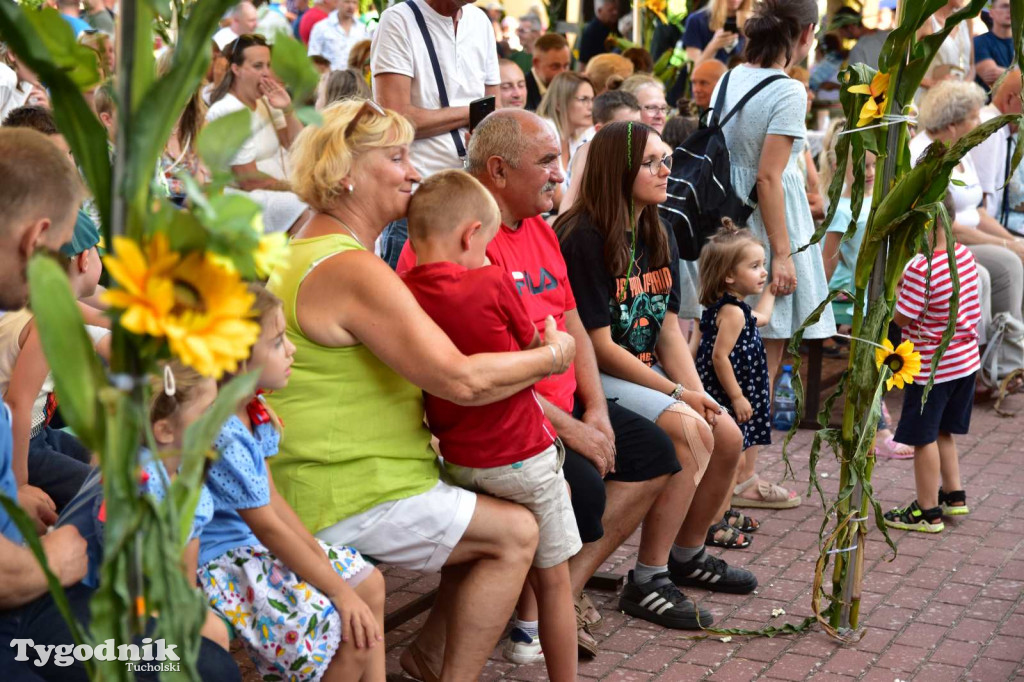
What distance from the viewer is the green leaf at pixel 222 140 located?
57.8 inches

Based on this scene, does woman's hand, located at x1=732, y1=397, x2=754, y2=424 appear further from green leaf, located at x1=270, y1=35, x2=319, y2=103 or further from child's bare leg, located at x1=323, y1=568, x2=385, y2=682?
green leaf, located at x1=270, y1=35, x2=319, y2=103

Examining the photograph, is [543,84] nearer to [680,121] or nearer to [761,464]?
[680,121]

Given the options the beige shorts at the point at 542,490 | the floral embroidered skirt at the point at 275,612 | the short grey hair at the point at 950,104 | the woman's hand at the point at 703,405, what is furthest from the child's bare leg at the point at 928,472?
the floral embroidered skirt at the point at 275,612

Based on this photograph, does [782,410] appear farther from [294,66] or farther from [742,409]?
[294,66]

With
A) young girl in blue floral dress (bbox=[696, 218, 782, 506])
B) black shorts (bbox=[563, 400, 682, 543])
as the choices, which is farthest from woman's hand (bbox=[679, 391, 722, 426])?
young girl in blue floral dress (bbox=[696, 218, 782, 506])

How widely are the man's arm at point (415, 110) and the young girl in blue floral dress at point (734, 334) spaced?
3.70 ft

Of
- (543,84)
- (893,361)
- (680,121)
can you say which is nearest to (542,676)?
(893,361)

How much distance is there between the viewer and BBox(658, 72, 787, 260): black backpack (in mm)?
4945

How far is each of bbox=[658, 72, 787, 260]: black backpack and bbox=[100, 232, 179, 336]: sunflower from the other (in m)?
3.64

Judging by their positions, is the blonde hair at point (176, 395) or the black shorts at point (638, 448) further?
the black shorts at point (638, 448)

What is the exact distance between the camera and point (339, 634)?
264 centimetres

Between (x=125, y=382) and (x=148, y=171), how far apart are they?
26 centimetres

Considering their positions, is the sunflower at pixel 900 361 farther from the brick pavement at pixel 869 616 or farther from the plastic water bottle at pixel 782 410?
the plastic water bottle at pixel 782 410

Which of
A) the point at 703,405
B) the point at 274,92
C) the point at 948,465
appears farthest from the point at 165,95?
the point at 274,92
